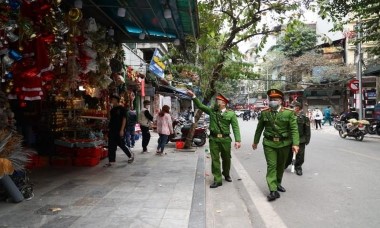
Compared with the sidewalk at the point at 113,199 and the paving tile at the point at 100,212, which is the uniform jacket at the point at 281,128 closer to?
the sidewalk at the point at 113,199

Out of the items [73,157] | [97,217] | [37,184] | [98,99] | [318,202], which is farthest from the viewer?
[98,99]

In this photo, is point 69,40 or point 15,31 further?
point 69,40

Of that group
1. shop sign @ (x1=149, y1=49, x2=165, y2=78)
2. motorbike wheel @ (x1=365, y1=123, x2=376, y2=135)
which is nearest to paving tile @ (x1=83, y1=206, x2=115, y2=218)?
shop sign @ (x1=149, y1=49, x2=165, y2=78)

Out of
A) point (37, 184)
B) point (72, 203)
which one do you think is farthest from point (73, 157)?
point (72, 203)

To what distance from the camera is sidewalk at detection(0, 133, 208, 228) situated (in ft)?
16.0

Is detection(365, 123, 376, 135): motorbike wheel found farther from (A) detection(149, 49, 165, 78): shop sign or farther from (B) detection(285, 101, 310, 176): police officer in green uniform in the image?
(B) detection(285, 101, 310, 176): police officer in green uniform

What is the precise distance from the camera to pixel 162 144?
1218 centimetres

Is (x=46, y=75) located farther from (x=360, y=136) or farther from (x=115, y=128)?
(x=360, y=136)

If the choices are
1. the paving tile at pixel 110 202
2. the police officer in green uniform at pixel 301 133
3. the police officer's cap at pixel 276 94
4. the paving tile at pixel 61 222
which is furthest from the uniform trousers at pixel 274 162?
the paving tile at pixel 61 222

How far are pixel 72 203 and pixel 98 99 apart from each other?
6.32 meters

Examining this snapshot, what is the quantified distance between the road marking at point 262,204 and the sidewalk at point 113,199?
903mm

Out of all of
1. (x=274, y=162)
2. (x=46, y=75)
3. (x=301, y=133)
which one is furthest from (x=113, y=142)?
(x=301, y=133)

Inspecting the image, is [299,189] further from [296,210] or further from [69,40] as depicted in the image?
[69,40]

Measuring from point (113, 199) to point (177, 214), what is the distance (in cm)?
130
